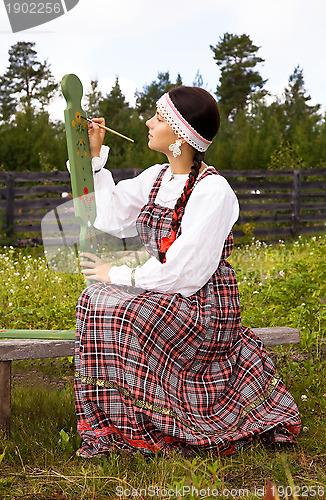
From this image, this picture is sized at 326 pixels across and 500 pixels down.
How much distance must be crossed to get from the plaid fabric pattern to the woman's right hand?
0.33 m

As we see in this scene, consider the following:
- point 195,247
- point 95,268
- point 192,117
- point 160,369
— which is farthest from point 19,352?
point 192,117

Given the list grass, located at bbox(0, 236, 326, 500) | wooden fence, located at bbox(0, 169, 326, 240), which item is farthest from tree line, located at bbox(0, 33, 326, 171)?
grass, located at bbox(0, 236, 326, 500)

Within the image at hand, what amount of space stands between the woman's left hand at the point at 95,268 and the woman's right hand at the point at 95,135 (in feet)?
1.53

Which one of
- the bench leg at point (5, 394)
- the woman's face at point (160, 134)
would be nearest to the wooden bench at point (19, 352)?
the bench leg at point (5, 394)

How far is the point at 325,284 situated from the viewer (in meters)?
4.88

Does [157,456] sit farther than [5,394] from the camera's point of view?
No

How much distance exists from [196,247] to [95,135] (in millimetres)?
705

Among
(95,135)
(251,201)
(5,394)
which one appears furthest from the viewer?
(251,201)

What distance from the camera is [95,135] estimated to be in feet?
8.23

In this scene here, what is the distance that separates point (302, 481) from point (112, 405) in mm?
814

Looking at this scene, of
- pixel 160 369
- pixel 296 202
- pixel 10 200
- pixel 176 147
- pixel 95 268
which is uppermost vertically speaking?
pixel 176 147

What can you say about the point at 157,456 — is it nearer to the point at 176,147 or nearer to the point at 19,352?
the point at 19,352

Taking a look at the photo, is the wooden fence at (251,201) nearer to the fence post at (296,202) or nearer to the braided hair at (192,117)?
the fence post at (296,202)

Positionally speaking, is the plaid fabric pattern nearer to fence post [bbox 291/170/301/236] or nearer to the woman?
the woman
